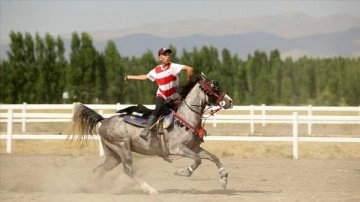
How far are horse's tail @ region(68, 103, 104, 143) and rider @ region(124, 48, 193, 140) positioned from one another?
1286 mm

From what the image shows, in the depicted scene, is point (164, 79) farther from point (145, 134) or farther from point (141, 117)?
point (145, 134)

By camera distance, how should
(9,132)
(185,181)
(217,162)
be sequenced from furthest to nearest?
(9,132) < (185,181) < (217,162)

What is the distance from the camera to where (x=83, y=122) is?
1211 cm

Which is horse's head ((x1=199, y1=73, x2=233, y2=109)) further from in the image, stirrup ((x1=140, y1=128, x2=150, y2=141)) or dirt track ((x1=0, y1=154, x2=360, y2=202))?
dirt track ((x1=0, y1=154, x2=360, y2=202))

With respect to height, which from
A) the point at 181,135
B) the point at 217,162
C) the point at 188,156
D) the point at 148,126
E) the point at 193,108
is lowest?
the point at 217,162

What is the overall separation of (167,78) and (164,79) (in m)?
0.05

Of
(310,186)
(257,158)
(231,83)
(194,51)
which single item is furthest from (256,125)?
(231,83)

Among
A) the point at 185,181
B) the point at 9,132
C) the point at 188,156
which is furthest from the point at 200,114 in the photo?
the point at 9,132

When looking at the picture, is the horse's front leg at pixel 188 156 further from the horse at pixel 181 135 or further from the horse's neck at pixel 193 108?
the horse's neck at pixel 193 108

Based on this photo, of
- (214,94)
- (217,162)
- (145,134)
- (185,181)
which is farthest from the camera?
(185,181)

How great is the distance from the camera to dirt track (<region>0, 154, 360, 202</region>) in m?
10.6

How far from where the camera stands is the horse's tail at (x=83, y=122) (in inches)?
473

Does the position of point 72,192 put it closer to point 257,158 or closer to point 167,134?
point 167,134

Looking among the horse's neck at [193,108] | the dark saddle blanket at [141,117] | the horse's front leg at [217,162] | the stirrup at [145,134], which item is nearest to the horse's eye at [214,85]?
the horse's neck at [193,108]
